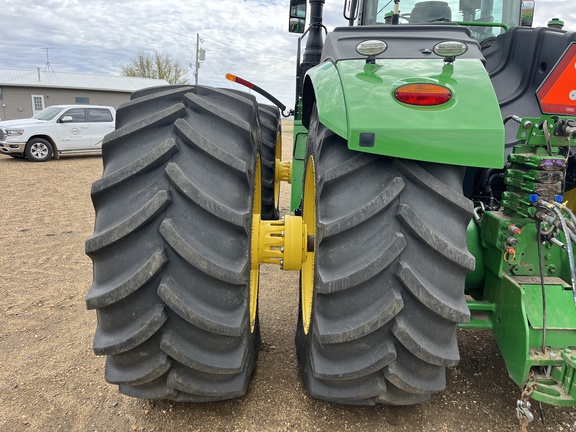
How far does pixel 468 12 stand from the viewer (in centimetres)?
319

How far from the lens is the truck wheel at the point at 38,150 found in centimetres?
1191

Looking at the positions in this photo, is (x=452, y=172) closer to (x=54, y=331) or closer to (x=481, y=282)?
(x=481, y=282)

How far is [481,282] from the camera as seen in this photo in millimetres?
2219

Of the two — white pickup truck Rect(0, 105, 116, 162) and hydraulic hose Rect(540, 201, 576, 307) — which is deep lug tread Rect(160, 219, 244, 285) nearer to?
hydraulic hose Rect(540, 201, 576, 307)

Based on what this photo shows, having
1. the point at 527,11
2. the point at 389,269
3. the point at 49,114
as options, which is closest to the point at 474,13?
the point at 527,11

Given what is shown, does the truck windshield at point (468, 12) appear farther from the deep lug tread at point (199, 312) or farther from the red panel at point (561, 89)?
the deep lug tread at point (199, 312)

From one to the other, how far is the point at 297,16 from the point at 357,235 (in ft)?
8.93

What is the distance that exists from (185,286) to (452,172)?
107 cm

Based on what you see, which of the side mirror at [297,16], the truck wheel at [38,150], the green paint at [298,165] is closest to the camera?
the side mirror at [297,16]

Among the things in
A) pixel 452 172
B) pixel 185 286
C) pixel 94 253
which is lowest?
pixel 185 286

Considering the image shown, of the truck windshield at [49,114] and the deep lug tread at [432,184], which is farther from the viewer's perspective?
the truck windshield at [49,114]

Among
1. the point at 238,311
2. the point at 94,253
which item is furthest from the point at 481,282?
the point at 94,253

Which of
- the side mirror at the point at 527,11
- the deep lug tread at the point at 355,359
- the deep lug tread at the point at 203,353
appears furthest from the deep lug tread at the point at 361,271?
the side mirror at the point at 527,11

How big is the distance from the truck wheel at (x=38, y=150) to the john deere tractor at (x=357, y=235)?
11.8 meters
